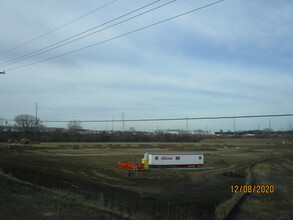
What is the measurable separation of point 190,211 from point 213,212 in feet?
5.24

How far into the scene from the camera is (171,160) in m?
50.0

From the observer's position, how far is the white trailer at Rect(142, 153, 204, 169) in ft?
160

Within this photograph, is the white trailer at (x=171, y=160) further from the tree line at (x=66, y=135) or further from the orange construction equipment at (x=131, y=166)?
the tree line at (x=66, y=135)

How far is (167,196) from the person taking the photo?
23531 mm

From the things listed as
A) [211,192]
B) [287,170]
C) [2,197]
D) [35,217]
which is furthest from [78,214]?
[287,170]

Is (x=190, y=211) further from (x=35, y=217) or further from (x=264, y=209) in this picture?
(x=35, y=217)

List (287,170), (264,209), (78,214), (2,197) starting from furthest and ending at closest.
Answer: (287,170) < (264,209) < (2,197) < (78,214)

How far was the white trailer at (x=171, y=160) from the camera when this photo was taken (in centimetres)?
4866

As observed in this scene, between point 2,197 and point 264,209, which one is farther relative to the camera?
point 264,209
